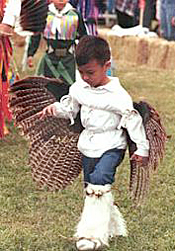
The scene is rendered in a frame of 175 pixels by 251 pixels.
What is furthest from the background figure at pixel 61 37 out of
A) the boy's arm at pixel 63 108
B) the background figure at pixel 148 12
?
the background figure at pixel 148 12

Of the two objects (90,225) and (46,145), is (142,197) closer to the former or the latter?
(90,225)

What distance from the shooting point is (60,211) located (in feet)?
14.5

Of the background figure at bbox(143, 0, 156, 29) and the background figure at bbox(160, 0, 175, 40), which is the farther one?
the background figure at bbox(143, 0, 156, 29)

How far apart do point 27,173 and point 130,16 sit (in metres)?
8.55

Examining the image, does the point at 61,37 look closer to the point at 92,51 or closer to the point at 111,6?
the point at 92,51

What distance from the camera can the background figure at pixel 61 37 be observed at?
6.10 meters

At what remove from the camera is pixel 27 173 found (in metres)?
5.16

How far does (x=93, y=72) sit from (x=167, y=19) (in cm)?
781

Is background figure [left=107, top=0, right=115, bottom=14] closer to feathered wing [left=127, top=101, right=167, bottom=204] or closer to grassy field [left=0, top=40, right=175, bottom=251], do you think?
grassy field [left=0, top=40, right=175, bottom=251]

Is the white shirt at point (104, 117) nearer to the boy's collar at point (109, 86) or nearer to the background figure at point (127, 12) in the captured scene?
the boy's collar at point (109, 86)

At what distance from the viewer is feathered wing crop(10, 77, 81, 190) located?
12.6ft

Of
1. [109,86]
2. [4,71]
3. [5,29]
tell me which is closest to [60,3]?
[4,71]

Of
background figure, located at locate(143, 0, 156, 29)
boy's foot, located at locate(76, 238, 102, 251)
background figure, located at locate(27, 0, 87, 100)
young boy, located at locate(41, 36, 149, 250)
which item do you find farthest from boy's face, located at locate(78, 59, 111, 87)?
background figure, located at locate(143, 0, 156, 29)

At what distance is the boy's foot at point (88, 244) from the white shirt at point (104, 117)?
0.41 metres
